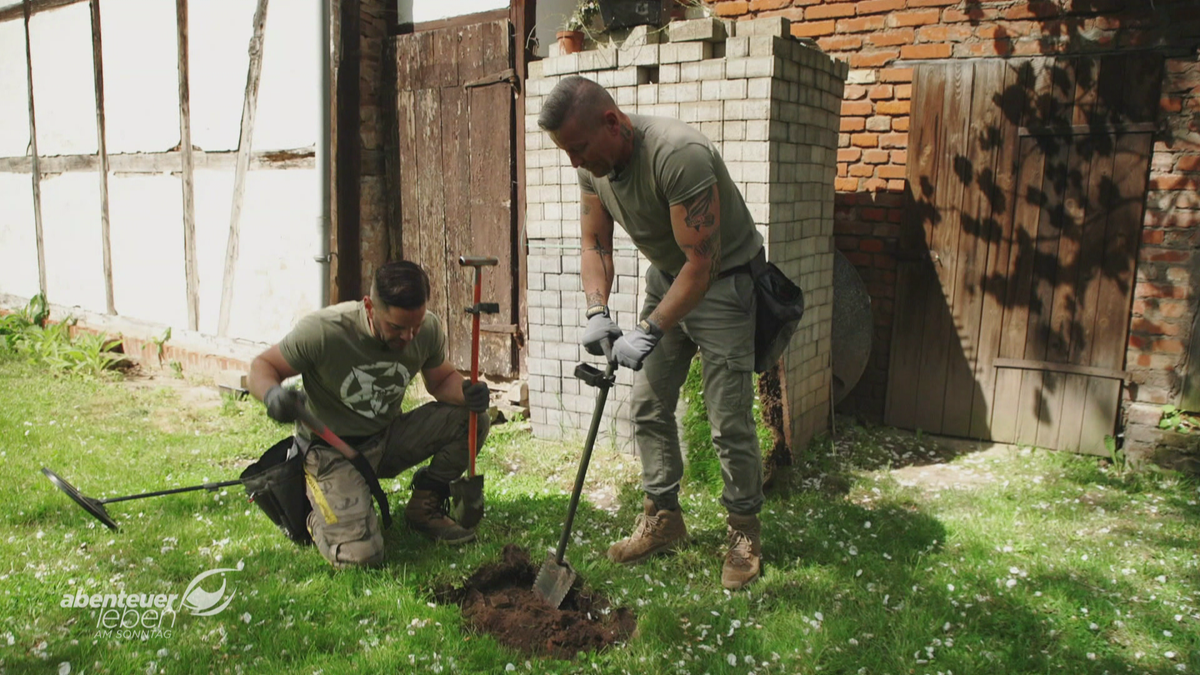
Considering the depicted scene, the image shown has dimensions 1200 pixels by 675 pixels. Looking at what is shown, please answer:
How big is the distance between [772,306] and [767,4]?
3.12 meters

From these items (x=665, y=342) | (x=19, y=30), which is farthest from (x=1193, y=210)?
(x=19, y=30)

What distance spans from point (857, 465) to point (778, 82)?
2271 mm

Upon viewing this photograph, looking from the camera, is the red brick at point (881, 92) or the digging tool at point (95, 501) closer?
the digging tool at point (95, 501)

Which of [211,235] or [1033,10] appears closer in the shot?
[1033,10]

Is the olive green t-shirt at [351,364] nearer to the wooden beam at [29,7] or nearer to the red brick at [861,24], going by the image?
the red brick at [861,24]

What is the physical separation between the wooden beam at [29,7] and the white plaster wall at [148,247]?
190 cm

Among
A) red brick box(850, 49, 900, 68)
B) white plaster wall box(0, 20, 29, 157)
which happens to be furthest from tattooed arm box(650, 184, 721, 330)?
white plaster wall box(0, 20, 29, 157)

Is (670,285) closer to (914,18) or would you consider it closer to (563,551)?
(563,551)

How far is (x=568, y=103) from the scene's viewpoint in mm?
3164

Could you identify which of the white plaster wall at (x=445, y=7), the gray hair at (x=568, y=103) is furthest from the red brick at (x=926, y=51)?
the gray hair at (x=568, y=103)

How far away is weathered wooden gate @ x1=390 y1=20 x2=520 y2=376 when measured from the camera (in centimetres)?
618

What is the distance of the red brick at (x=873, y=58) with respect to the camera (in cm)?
550

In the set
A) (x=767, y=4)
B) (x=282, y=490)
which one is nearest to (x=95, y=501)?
(x=282, y=490)

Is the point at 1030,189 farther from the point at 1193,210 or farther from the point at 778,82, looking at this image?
the point at 778,82
